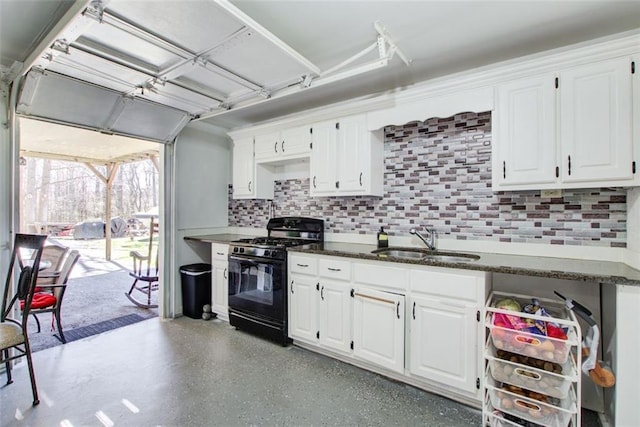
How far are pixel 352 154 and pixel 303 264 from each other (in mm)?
1119

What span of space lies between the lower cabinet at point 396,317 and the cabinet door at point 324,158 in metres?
0.75

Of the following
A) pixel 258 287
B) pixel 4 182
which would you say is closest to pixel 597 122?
pixel 258 287

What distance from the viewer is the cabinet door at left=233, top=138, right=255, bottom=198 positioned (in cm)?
358

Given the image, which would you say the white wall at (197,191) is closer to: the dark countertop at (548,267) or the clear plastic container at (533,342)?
the dark countertop at (548,267)

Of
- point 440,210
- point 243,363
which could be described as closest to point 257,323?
point 243,363

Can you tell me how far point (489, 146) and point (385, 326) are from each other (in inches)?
63.5

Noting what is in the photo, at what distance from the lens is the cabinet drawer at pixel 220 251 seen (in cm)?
331

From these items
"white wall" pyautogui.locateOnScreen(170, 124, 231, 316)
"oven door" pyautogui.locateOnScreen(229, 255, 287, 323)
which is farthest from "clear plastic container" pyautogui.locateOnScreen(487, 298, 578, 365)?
"white wall" pyautogui.locateOnScreen(170, 124, 231, 316)

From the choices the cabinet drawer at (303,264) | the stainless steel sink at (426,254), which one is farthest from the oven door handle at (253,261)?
the stainless steel sink at (426,254)

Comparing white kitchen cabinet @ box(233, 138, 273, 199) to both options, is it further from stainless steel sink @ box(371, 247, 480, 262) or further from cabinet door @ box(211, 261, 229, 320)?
stainless steel sink @ box(371, 247, 480, 262)

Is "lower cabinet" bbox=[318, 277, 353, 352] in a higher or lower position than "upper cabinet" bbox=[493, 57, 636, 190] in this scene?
lower

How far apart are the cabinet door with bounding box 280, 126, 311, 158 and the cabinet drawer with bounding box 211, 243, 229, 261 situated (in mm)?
1225

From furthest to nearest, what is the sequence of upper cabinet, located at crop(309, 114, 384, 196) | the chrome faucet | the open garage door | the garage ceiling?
1. upper cabinet, located at crop(309, 114, 384, 196)
2. the chrome faucet
3. the open garage door
4. the garage ceiling

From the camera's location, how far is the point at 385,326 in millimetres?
2211
